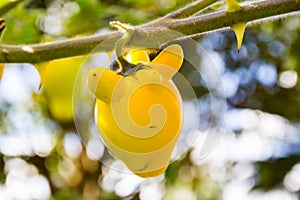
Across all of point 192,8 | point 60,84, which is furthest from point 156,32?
point 60,84

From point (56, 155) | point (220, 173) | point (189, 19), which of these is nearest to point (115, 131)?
point (189, 19)

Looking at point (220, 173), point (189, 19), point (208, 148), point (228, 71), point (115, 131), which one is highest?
point (189, 19)

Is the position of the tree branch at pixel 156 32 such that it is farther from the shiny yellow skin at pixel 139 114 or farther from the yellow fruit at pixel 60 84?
the yellow fruit at pixel 60 84

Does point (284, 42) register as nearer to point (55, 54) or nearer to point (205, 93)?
point (205, 93)

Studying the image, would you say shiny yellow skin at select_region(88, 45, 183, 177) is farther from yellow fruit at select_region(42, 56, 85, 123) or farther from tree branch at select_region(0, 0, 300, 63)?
yellow fruit at select_region(42, 56, 85, 123)

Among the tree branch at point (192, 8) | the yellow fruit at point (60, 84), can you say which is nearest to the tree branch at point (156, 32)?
the tree branch at point (192, 8)
